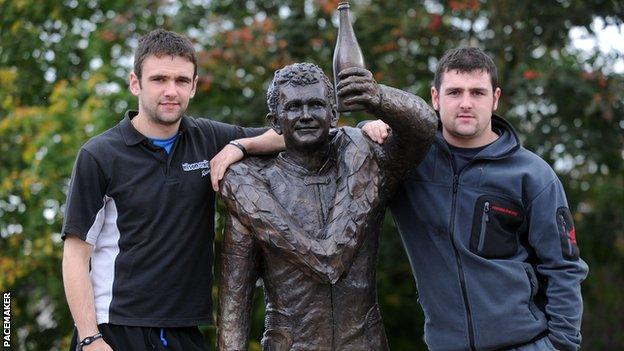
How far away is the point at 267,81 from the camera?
8.79 m

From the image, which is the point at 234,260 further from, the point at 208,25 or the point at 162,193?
the point at 208,25

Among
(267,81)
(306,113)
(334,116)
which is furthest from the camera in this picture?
(267,81)

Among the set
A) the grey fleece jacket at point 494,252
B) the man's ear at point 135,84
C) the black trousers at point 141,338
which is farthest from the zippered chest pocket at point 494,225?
the man's ear at point 135,84

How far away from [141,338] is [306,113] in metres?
1.19

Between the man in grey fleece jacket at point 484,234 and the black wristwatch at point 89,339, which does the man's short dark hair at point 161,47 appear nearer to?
the man in grey fleece jacket at point 484,234

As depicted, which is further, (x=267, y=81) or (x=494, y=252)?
(x=267, y=81)

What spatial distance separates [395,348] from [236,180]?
6540 mm

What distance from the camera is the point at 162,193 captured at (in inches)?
168

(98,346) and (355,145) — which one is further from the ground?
(355,145)

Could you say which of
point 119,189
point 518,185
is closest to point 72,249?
point 119,189

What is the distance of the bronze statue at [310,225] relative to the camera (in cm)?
397

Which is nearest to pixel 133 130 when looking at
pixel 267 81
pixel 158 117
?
pixel 158 117

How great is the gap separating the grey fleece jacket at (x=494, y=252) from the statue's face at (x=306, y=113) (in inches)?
22.4

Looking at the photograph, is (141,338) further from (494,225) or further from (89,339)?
(494,225)
